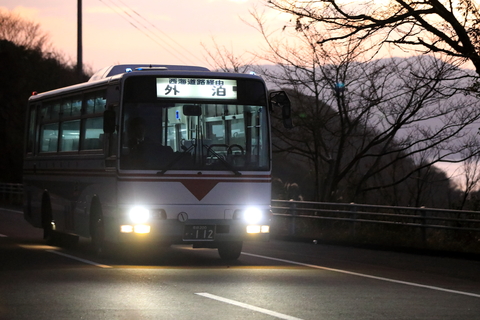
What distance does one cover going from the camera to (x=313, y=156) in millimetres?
29266

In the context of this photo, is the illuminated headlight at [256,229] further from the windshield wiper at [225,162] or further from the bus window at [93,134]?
the bus window at [93,134]

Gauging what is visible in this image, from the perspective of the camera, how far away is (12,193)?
47.8m

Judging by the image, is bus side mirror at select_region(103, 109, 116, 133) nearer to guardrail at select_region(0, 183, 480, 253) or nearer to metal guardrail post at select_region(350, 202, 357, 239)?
guardrail at select_region(0, 183, 480, 253)

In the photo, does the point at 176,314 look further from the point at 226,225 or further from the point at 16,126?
the point at 16,126

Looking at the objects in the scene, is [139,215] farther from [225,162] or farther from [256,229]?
[256,229]

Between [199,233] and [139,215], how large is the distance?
104cm

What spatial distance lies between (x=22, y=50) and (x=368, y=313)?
72983 millimetres

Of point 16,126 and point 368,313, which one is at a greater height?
point 16,126

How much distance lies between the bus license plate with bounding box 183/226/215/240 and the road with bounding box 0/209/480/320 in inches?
19.4

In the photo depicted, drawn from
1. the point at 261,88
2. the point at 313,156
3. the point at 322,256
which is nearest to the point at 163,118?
the point at 261,88

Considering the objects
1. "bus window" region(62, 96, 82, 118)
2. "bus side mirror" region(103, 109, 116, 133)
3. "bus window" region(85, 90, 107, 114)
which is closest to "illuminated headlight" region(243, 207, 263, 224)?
"bus side mirror" region(103, 109, 116, 133)

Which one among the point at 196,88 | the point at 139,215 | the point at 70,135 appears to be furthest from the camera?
the point at 70,135

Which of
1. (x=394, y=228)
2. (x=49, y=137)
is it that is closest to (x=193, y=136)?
(x=49, y=137)

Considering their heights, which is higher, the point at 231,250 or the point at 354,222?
the point at 354,222
